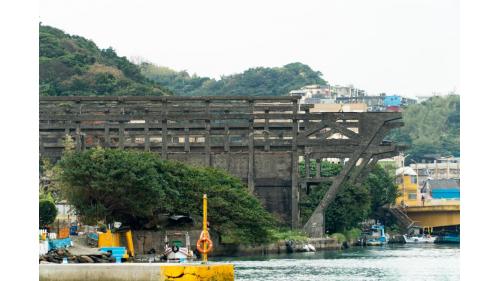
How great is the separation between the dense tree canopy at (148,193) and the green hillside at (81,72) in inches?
2361

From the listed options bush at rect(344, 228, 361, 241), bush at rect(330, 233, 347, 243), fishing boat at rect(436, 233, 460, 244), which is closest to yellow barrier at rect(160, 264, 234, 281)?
bush at rect(330, 233, 347, 243)

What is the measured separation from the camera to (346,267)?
63812 mm

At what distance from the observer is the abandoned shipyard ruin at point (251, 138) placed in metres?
95.2

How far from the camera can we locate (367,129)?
9569 centimetres

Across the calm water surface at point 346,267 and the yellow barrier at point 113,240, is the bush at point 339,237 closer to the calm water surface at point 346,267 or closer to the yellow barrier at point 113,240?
the calm water surface at point 346,267

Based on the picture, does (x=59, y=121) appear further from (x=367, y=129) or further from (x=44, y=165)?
(x=367, y=129)

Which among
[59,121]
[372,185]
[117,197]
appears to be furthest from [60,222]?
[372,185]

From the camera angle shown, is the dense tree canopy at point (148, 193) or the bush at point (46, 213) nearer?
the bush at point (46, 213)

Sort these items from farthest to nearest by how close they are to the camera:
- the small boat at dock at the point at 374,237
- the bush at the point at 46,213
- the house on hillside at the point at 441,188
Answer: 1. the house on hillside at the point at 441,188
2. the small boat at dock at the point at 374,237
3. the bush at the point at 46,213

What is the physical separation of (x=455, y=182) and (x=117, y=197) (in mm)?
113994

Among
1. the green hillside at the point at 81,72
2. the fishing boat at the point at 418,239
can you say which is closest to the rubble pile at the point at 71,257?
the fishing boat at the point at 418,239

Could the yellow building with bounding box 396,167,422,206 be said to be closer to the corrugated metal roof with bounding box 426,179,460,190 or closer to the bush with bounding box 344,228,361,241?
the corrugated metal roof with bounding box 426,179,460,190

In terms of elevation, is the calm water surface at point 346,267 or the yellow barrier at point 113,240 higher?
the yellow barrier at point 113,240

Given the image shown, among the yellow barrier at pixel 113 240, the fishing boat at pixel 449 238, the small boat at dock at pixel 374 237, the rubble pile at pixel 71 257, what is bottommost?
A: the fishing boat at pixel 449 238
